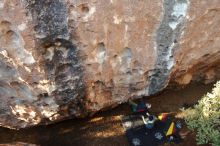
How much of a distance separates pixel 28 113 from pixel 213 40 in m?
2.70

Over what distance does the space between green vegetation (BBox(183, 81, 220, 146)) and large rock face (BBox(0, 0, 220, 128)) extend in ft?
2.16

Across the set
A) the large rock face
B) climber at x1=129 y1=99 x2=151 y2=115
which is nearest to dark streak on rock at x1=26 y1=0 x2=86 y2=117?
the large rock face

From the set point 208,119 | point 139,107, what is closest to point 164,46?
point 208,119

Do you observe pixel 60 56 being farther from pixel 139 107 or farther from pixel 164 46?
pixel 139 107

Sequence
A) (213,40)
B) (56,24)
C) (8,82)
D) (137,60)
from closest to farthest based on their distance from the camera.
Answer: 1. (56,24)
2. (8,82)
3. (137,60)
4. (213,40)

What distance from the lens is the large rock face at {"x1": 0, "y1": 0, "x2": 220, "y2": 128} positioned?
4.29m

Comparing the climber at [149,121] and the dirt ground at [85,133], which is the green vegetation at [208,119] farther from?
the climber at [149,121]

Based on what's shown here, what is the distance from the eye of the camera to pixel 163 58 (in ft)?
16.9

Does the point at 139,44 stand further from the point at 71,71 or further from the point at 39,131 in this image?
the point at 39,131

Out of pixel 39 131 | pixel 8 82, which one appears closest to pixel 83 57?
pixel 8 82

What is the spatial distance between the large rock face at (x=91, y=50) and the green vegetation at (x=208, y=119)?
2.16ft

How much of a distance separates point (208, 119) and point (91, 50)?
5.64 feet

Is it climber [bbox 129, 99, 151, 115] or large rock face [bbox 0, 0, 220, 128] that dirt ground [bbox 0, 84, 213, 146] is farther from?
large rock face [bbox 0, 0, 220, 128]

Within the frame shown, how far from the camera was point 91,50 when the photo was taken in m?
4.70
